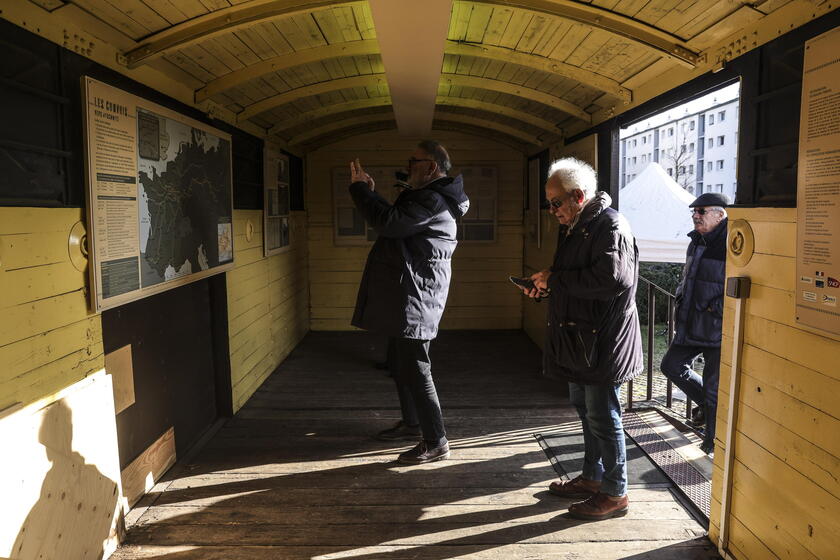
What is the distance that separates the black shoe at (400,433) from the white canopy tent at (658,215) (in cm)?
424

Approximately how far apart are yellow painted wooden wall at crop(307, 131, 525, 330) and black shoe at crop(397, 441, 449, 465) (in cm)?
409

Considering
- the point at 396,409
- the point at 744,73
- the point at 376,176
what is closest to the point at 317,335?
the point at 376,176

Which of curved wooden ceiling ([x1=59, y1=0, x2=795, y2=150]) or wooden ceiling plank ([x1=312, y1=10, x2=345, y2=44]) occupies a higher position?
wooden ceiling plank ([x1=312, y1=10, x2=345, y2=44])

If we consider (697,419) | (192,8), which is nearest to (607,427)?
(697,419)

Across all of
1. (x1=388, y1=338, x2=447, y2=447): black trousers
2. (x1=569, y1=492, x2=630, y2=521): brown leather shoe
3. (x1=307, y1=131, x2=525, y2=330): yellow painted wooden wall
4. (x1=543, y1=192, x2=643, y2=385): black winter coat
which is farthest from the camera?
(x1=307, y1=131, x2=525, y2=330): yellow painted wooden wall

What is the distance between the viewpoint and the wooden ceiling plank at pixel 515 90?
4.39 metres

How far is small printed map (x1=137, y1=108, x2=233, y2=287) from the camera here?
2.91m

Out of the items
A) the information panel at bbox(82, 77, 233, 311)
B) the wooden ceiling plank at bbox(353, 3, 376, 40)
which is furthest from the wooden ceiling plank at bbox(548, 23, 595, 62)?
the information panel at bbox(82, 77, 233, 311)

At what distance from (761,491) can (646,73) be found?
224 centimetres

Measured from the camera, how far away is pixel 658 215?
7.60m

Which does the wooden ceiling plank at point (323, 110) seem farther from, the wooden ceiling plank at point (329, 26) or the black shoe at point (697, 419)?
the black shoe at point (697, 419)

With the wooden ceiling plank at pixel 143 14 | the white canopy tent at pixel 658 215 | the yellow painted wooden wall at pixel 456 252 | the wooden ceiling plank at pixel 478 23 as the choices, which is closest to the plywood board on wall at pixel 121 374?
the wooden ceiling plank at pixel 143 14

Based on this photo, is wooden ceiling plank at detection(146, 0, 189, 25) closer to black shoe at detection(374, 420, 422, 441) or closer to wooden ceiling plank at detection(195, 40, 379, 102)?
wooden ceiling plank at detection(195, 40, 379, 102)

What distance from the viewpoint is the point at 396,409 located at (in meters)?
4.53
